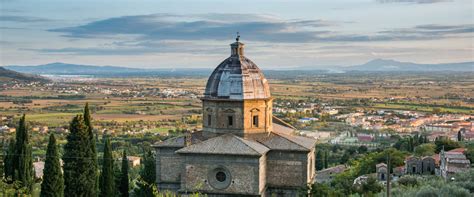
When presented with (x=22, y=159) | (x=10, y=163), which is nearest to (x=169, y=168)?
(x=22, y=159)

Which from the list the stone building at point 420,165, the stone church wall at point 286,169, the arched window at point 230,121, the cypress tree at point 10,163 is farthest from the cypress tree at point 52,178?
the stone building at point 420,165

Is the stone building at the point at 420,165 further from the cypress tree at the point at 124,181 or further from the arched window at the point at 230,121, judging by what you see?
the cypress tree at the point at 124,181

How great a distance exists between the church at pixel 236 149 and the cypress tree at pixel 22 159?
29.3ft

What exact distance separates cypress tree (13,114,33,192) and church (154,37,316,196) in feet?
29.3

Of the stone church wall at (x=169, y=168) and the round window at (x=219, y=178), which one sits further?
the stone church wall at (x=169, y=168)

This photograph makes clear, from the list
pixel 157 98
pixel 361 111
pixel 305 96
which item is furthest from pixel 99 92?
pixel 361 111

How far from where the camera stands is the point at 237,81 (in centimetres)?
2831

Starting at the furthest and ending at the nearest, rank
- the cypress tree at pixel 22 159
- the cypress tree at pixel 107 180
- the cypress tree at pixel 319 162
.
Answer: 1. the cypress tree at pixel 319 162
2. the cypress tree at pixel 22 159
3. the cypress tree at pixel 107 180

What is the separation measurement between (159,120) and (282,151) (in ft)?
272

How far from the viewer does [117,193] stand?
107 feet

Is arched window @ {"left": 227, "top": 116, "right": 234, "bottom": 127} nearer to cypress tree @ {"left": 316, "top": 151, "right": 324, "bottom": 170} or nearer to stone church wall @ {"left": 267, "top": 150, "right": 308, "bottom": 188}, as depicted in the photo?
stone church wall @ {"left": 267, "top": 150, "right": 308, "bottom": 188}

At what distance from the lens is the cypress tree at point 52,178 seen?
25500mm

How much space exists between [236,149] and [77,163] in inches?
297

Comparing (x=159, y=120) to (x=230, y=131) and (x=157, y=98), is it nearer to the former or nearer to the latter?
(x=157, y=98)
